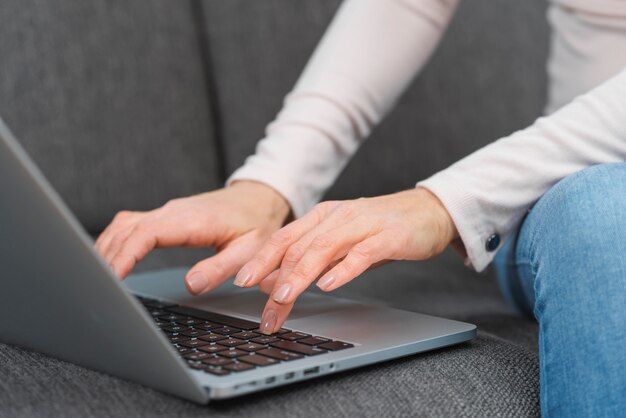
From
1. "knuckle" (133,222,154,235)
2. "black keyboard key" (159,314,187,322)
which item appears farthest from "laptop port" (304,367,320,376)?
"knuckle" (133,222,154,235)

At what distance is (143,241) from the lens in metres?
0.87

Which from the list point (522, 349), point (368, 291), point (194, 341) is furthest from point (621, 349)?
point (368, 291)

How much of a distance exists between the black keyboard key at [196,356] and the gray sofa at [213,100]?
1.35ft

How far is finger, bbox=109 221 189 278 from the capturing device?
85 centimetres

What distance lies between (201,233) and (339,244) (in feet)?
0.79

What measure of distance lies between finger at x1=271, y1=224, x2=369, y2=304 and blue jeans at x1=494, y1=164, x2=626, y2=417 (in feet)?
0.52

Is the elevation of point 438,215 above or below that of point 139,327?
below

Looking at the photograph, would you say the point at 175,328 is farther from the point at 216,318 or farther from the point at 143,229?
the point at 143,229

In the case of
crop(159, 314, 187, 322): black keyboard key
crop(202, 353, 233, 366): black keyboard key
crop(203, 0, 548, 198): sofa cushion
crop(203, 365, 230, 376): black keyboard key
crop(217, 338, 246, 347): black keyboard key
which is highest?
crop(203, 365, 230, 376): black keyboard key

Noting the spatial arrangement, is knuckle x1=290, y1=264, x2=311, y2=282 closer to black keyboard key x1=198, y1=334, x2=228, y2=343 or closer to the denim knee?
black keyboard key x1=198, y1=334, x2=228, y2=343

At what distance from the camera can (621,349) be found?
0.60 metres

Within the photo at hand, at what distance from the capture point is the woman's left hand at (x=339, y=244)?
691 millimetres

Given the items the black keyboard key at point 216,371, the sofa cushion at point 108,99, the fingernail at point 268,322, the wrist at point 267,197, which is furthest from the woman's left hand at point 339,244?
the sofa cushion at point 108,99

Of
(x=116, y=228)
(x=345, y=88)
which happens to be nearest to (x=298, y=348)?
(x=116, y=228)
